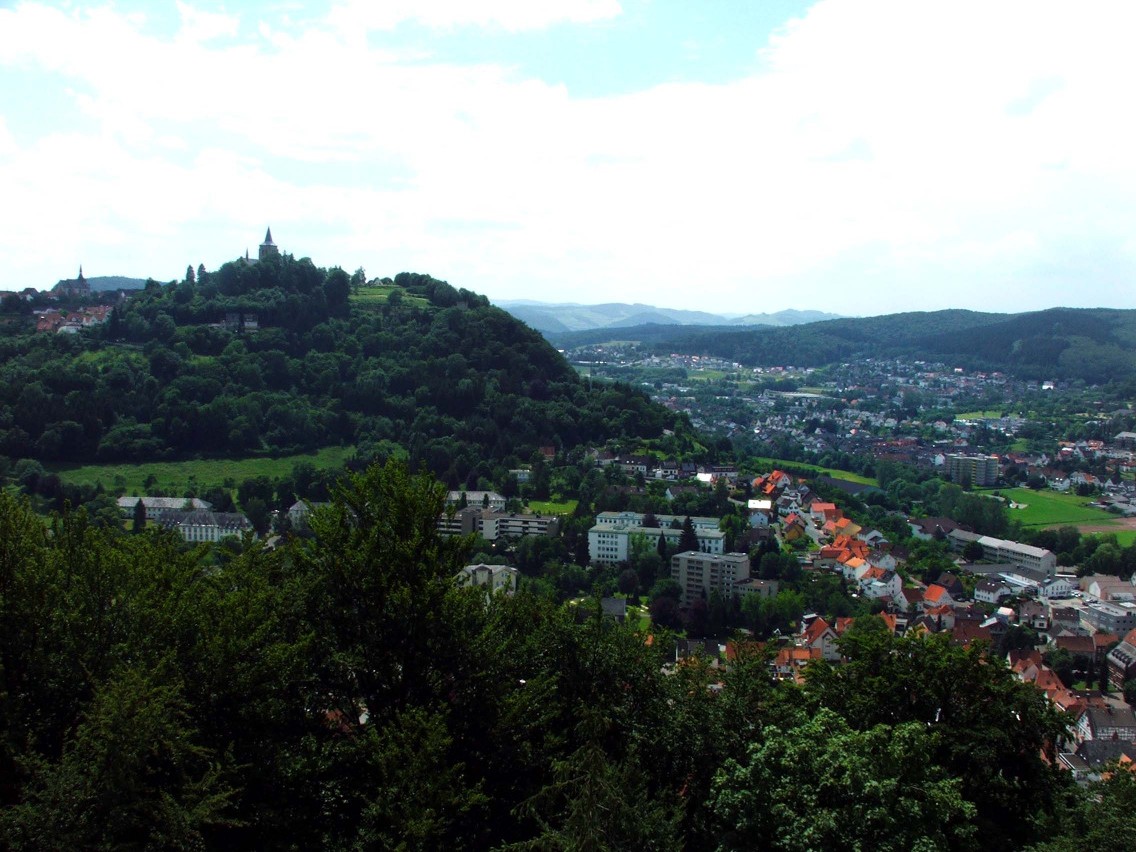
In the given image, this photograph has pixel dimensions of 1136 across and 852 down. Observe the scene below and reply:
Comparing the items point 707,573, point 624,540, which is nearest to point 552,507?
point 624,540

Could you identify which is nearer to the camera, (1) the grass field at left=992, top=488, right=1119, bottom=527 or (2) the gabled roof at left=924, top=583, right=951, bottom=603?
(2) the gabled roof at left=924, top=583, right=951, bottom=603

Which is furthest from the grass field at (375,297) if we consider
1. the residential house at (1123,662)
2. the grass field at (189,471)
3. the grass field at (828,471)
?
the residential house at (1123,662)

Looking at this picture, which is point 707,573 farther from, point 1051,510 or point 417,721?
point 1051,510

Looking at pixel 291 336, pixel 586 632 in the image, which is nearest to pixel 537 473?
pixel 291 336

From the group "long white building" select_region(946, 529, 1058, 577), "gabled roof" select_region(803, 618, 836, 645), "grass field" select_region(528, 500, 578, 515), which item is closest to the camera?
"gabled roof" select_region(803, 618, 836, 645)

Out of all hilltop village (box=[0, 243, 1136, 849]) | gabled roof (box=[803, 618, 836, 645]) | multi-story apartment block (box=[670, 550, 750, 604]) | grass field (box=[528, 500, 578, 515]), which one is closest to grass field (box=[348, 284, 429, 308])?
hilltop village (box=[0, 243, 1136, 849])

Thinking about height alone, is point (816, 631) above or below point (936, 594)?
above

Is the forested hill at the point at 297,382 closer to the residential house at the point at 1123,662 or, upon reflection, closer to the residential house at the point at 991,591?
the residential house at the point at 991,591

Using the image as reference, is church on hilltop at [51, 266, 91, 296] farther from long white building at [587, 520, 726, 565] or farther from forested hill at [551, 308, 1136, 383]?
forested hill at [551, 308, 1136, 383]
